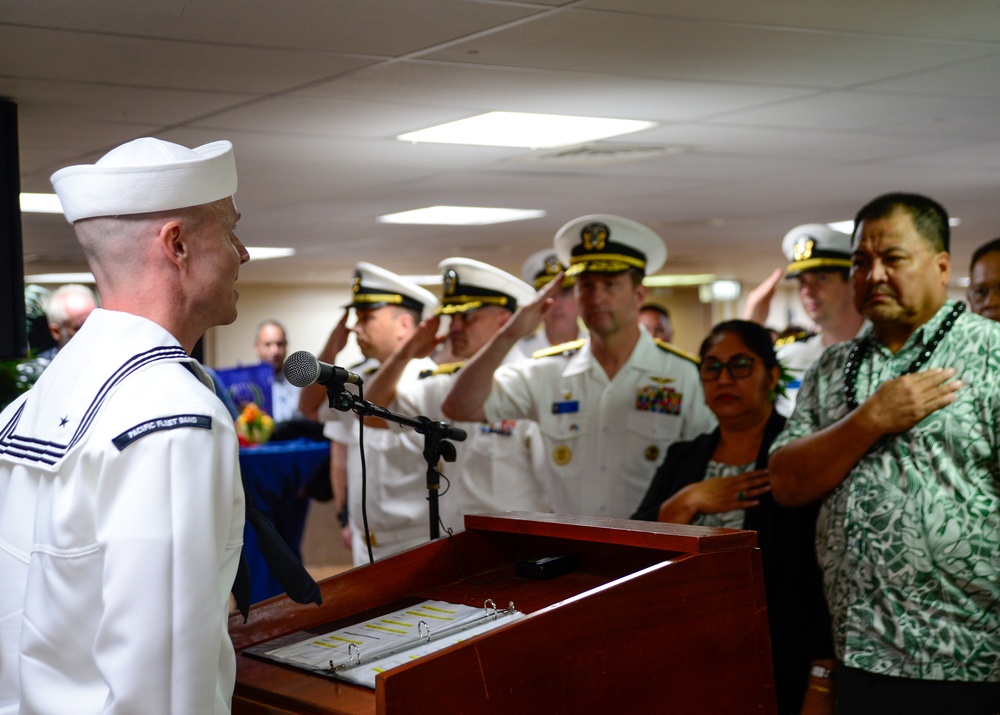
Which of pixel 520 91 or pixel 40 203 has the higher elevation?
pixel 40 203

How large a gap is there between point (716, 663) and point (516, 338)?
2123 mm

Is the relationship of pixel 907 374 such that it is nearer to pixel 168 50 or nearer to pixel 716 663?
pixel 716 663

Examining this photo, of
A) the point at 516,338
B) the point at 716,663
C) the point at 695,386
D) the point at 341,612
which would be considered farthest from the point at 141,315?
the point at 695,386

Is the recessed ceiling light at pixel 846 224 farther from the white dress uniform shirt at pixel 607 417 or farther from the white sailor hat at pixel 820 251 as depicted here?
the white dress uniform shirt at pixel 607 417

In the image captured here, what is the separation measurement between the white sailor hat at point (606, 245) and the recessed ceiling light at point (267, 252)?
4882 millimetres

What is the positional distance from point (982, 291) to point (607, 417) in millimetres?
1298

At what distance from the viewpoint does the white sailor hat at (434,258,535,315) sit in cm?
480

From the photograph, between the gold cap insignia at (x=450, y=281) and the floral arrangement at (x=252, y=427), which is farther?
the floral arrangement at (x=252, y=427)

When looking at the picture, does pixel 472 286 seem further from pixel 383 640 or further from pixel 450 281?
pixel 383 640

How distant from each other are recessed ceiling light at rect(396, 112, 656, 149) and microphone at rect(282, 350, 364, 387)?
6.62ft

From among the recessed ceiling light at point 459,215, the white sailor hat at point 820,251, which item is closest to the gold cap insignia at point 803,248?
the white sailor hat at point 820,251

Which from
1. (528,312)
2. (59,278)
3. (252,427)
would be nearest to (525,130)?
(528,312)

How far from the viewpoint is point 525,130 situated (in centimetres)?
415

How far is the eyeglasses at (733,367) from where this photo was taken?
3100 millimetres
